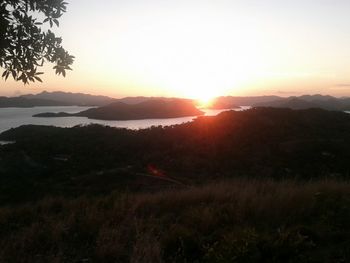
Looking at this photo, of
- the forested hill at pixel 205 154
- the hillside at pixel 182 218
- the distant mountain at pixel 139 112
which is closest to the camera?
the hillside at pixel 182 218

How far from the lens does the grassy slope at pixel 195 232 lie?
581cm

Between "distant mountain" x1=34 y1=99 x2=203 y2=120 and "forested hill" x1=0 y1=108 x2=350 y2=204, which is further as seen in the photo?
"distant mountain" x1=34 y1=99 x2=203 y2=120

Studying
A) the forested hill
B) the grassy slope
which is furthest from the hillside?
the forested hill

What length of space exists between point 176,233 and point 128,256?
3.37ft

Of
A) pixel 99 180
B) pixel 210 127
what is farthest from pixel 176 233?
pixel 210 127

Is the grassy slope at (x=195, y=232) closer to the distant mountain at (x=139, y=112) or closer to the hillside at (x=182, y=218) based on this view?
the hillside at (x=182, y=218)

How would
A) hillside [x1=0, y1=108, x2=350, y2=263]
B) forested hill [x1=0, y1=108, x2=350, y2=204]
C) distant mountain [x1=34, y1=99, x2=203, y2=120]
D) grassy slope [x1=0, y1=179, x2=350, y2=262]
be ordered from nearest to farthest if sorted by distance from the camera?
grassy slope [x1=0, y1=179, x2=350, y2=262], hillside [x1=0, y1=108, x2=350, y2=263], forested hill [x1=0, y1=108, x2=350, y2=204], distant mountain [x1=34, y1=99, x2=203, y2=120]

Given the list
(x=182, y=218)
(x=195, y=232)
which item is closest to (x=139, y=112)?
(x=182, y=218)

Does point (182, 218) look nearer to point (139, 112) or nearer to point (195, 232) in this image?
point (195, 232)

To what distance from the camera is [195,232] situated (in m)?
6.89

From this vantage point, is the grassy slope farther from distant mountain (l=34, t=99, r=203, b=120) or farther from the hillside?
distant mountain (l=34, t=99, r=203, b=120)

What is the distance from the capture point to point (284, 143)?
1252 inches

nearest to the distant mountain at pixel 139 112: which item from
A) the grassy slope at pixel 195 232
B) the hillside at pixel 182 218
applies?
the hillside at pixel 182 218

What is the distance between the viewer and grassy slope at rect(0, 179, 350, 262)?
5.81m
